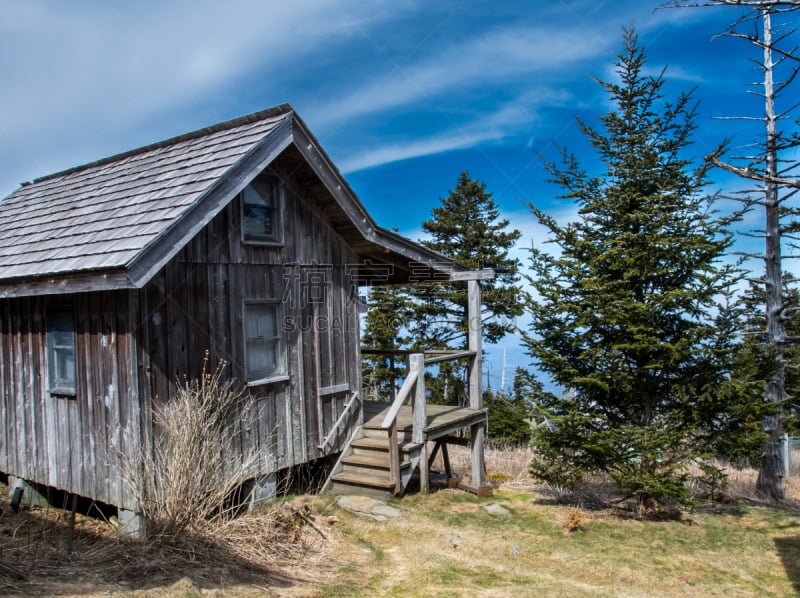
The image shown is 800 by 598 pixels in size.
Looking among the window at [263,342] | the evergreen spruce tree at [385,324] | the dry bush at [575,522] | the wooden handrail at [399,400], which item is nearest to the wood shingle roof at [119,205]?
the window at [263,342]

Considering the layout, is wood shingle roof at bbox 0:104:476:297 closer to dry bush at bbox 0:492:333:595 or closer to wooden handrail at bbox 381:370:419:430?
wooden handrail at bbox 381:370:419:430

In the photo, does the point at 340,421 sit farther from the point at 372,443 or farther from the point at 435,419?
the point at 435,419

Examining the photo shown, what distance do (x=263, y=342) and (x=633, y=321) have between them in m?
5.64

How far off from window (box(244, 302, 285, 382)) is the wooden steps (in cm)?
198

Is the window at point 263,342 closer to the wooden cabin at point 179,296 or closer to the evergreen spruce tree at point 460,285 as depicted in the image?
the wooden cabin at point 179,296

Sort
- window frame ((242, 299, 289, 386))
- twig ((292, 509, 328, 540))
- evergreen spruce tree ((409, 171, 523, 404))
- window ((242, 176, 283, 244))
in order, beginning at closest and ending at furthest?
1. twig ((292, 509, 328, 540))
2. window frame ((242, 299, 289, 386))
3. window ((242, 176, 283, 244))
4. evergreen spruce tree ((409, 171, 523, 404))

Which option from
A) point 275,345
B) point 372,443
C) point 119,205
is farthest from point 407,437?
point 119,205

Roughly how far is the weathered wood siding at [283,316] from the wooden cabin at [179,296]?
0.07 ft

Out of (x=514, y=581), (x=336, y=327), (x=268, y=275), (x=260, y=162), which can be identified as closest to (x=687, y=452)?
(x=514, y=581)

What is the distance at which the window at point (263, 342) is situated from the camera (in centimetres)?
855

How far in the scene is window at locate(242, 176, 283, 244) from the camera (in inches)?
336

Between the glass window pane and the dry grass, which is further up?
the glass window pane

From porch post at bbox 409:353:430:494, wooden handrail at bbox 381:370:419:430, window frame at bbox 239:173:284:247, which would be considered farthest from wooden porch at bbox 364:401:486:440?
window frame at bbox 239:173:284:247

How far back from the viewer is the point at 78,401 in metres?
7.66
